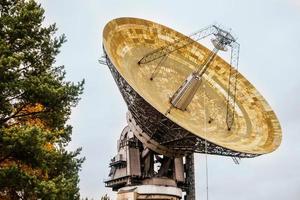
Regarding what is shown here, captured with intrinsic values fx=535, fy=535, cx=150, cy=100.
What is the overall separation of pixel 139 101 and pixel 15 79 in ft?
61.9

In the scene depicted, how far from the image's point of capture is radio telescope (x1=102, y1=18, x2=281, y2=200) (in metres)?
41.5

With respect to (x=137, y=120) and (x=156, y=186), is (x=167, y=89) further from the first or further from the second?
(x=156, y=186)

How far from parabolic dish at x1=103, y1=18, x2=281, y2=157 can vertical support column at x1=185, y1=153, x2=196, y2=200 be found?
6152 mm

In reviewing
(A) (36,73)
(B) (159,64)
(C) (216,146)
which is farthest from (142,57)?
(A) (36,73)

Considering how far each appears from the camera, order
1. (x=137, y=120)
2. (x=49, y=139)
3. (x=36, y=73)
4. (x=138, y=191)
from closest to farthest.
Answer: (x=49, y=139) → (x=36, y=73) → (x=137, y=120) → (x=138, y=191)

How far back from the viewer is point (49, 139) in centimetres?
2100

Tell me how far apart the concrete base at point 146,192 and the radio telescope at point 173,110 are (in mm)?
90

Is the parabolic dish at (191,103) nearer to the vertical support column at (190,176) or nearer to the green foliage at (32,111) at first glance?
the vertical support column at (190,176)

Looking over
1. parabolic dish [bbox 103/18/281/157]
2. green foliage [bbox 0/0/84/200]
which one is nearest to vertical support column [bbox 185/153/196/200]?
parabolic dish [bbox 103/18/281/157]

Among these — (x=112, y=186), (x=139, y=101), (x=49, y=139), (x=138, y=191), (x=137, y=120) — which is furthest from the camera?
(x=112, y=186)

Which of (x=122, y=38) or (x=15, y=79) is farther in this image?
(x=122, y=38)

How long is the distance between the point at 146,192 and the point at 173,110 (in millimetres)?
8860

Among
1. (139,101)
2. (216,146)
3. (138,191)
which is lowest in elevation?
(138,191)

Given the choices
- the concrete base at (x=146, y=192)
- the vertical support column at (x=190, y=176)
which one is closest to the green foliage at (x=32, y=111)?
the concrete base at (x=146, y=192)
